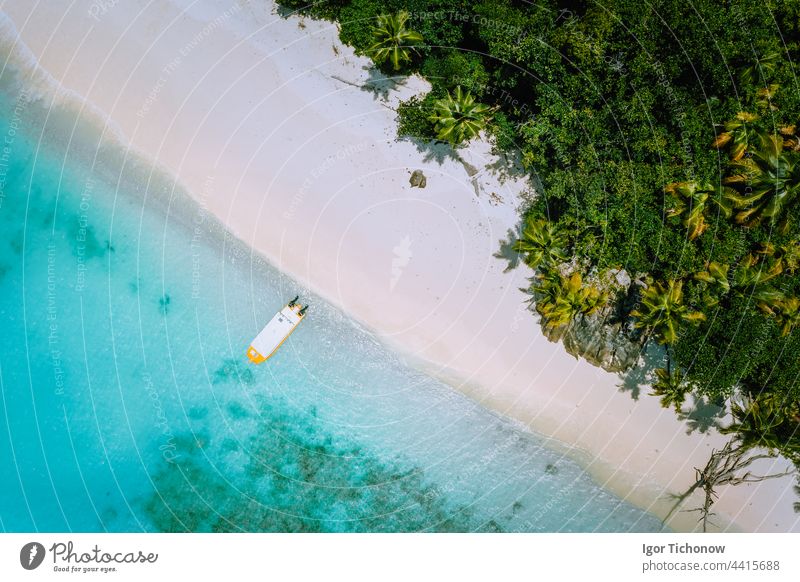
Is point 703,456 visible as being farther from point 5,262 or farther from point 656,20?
point 5,262

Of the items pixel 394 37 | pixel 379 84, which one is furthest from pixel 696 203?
pixel 379 84

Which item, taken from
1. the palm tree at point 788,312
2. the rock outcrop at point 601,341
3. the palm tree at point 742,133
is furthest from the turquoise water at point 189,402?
the palm tree at point 742,133

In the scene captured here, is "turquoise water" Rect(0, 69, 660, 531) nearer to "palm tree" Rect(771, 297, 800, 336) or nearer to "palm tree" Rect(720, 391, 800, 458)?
"palm tree" Rect(720, 391, 800, 458)

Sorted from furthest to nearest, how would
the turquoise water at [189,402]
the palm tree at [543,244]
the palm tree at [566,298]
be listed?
1. the turquoise water at [189,402]
2. the palm tree at [543,244]
3. the palm tree at [566,298]

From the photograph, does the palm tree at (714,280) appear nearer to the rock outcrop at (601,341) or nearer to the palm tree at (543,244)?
the rock outcrop at (601,341)

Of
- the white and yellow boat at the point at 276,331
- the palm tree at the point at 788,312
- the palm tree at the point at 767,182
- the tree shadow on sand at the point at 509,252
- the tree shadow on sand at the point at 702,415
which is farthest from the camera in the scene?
the white and yellow boat at the point at 276,331

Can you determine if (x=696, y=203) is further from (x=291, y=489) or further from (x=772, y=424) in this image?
(x=291, y=489)

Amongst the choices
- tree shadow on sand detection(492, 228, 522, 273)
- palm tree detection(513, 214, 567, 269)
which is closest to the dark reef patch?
tree shadow on sand detection(492, 228, 522, 273)
